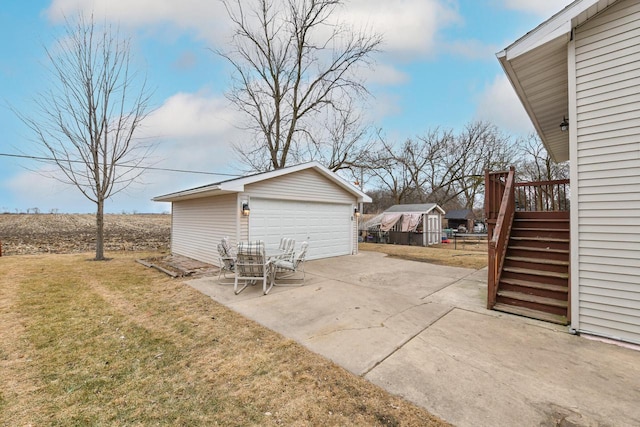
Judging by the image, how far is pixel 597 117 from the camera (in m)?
3.54

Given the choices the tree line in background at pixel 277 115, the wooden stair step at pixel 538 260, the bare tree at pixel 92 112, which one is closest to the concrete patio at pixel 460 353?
the wooden stair step at pixel 538 260

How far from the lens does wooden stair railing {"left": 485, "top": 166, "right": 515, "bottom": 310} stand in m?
4.42

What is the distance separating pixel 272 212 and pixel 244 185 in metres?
1.42

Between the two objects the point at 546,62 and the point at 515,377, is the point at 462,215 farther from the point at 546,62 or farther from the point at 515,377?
the point at 515,377

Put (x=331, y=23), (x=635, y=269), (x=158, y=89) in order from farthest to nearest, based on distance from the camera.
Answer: (x=331, y=23) → (x=158, y=89) → (x=635, y=269)

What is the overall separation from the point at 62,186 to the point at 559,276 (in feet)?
49.2

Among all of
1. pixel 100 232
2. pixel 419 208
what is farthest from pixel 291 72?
pixel 100 232

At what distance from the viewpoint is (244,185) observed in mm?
7672

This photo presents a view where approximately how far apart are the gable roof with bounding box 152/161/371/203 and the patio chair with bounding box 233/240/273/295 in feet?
7.59

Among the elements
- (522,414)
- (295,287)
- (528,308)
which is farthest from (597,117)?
(295,287)

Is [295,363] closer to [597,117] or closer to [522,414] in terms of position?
[522,414]

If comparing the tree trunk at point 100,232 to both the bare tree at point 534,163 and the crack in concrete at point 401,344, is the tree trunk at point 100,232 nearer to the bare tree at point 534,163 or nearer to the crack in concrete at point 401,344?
the crack in concrete at point 401,344

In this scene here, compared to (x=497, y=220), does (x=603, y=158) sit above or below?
above

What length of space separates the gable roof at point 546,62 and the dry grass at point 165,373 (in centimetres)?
498
